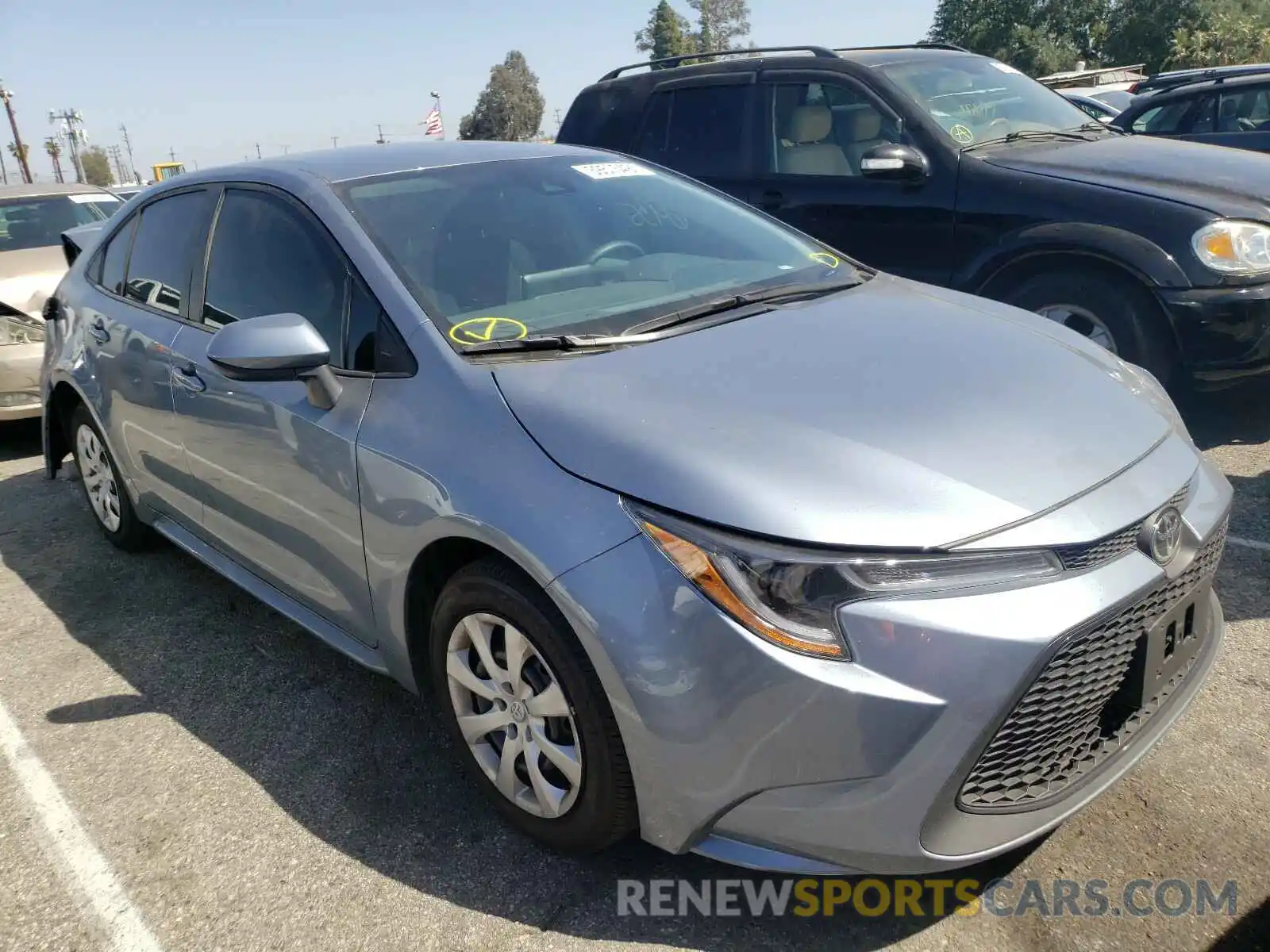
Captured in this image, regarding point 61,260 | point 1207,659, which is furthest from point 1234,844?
point 61,260

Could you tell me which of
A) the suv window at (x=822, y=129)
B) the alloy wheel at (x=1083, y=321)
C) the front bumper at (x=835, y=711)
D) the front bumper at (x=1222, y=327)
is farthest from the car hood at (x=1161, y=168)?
the front bumper at (x=835, y=711)

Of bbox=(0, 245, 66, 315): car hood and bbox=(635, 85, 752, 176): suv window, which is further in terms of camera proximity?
bbox=(0, 245, 66, 315): car hood

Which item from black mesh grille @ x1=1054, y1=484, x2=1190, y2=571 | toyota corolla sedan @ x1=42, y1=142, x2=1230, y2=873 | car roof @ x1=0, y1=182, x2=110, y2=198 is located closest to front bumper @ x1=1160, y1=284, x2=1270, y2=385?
toyota corolla sedan @ x1=42, y1=142, x2=1230, y2=873

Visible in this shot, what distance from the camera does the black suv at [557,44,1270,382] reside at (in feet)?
14.8

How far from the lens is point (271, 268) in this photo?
316 centimetres

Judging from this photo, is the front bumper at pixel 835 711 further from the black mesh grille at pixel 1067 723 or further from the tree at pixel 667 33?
the tree at pixel 667 33

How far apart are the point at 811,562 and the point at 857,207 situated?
4053mm

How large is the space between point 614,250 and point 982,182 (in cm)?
274

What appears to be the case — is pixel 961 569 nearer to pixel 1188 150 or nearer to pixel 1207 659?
pixel 1207 659

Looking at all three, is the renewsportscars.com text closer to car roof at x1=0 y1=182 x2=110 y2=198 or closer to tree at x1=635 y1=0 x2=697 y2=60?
car roof at x1=0 y1=182 x2=110 y2=198

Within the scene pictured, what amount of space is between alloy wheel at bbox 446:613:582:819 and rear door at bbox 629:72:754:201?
13.7 feet

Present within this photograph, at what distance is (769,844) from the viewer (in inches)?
78.5

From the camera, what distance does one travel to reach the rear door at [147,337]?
3.61 meters

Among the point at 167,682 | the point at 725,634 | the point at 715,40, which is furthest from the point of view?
the point at 715,40
